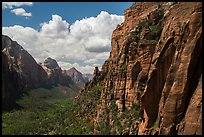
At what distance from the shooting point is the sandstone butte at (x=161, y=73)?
3897cm

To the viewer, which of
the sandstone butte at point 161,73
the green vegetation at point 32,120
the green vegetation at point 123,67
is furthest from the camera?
the green vegetation at point 32,120

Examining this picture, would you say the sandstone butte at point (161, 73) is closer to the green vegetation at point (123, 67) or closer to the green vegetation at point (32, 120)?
the green vegetation at point (123, 67)

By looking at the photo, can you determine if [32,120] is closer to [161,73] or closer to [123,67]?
[123,67]

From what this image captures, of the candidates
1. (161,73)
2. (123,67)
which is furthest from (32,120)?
(161,73)

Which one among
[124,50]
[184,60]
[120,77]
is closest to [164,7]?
[124,50]

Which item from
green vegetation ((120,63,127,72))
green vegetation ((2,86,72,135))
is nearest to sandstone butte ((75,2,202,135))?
green vegetation ((120,63,127,72))

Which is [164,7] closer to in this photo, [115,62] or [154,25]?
[154,25]

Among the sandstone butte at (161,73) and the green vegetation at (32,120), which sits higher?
the sandstone butte at (161,73)

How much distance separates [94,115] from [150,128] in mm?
37553

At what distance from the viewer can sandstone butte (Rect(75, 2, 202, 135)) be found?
39.0m

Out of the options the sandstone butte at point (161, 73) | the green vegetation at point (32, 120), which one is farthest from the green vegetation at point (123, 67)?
the green vegetation at point (32, 120)

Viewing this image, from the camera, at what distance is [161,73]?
156 ft

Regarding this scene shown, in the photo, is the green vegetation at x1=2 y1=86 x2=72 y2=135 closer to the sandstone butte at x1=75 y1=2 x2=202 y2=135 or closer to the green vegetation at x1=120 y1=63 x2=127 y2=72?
the sandstone butte at x1=75 y1=2 x2=202 y2=135

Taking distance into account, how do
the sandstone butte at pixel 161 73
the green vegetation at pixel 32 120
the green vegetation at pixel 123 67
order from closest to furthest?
the sandstone butte at pixel 161 73 → the green vegetation at pixel 123 67 → the green vegetation at pixel 32 120
